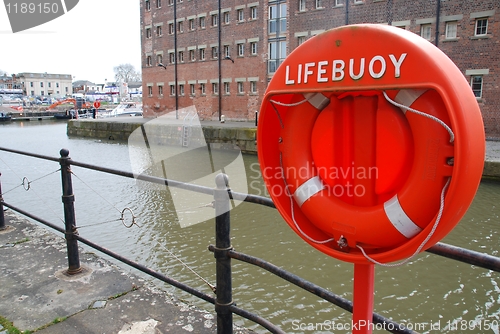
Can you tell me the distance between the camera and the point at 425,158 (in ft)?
3.25

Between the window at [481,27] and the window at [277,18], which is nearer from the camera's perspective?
the window at [481,27]

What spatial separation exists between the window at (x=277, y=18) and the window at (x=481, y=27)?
29.4 ft

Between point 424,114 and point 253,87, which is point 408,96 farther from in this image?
point 253,87

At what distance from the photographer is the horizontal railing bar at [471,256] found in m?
1.06

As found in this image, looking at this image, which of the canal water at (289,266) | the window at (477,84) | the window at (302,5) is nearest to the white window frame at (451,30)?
the window at (477,84)

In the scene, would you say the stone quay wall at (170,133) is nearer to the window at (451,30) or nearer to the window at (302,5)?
the window at (302,5)

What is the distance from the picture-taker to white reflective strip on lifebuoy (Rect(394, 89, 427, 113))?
102 centimetres

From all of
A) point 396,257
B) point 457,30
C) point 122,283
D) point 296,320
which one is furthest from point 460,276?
point 457,30

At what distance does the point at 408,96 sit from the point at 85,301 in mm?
2139

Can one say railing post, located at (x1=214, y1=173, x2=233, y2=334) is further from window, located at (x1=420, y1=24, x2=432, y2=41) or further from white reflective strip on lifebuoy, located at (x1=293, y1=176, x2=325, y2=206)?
window, located at (x1=420, y1=24, x2=432, y2=41)

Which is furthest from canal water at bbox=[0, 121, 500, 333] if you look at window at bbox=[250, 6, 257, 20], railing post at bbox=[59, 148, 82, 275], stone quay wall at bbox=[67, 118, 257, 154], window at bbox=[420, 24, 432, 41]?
window at bbox=[250, 6, 257, 20]

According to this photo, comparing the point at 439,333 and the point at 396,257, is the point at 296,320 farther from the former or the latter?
the point at 396,257

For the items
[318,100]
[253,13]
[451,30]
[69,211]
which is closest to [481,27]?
[451,30]

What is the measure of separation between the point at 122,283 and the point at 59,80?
96092mm
